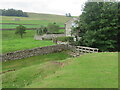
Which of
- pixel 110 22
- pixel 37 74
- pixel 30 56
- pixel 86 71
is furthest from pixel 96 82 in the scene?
pixel 110 22

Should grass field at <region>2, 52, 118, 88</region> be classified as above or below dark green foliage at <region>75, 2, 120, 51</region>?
below

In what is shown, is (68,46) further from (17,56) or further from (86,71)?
(86,71)

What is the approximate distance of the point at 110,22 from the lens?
87.9 feet

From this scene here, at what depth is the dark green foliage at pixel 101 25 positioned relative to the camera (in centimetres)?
2609

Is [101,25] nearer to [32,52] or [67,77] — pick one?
[32,52]

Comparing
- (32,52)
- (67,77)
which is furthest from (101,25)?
(67,77)

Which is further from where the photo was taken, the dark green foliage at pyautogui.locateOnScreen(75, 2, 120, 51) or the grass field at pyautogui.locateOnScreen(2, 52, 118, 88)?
the dark green foliage at pyautogui.locateOnScreen(75, 2, 120, 51)

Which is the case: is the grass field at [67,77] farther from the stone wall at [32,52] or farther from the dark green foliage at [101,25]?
the dark green foliage at [101,25]

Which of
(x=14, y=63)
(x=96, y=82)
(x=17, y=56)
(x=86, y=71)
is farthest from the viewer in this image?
(x=17, y=56)

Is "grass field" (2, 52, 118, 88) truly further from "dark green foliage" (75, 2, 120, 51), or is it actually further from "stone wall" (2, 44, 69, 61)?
"dark green foliage" (75, 2, 120, 51)

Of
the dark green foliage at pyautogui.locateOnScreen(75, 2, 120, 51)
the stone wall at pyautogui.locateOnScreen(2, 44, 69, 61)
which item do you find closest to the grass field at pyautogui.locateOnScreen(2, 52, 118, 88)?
the stone wall at pyautogui.locateOnScreen(2, 44, 69, 61)

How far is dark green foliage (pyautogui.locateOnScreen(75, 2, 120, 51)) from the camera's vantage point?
2609cm

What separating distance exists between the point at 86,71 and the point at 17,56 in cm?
1351

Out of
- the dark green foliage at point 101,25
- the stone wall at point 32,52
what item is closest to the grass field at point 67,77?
the stone wall at point 32,52
